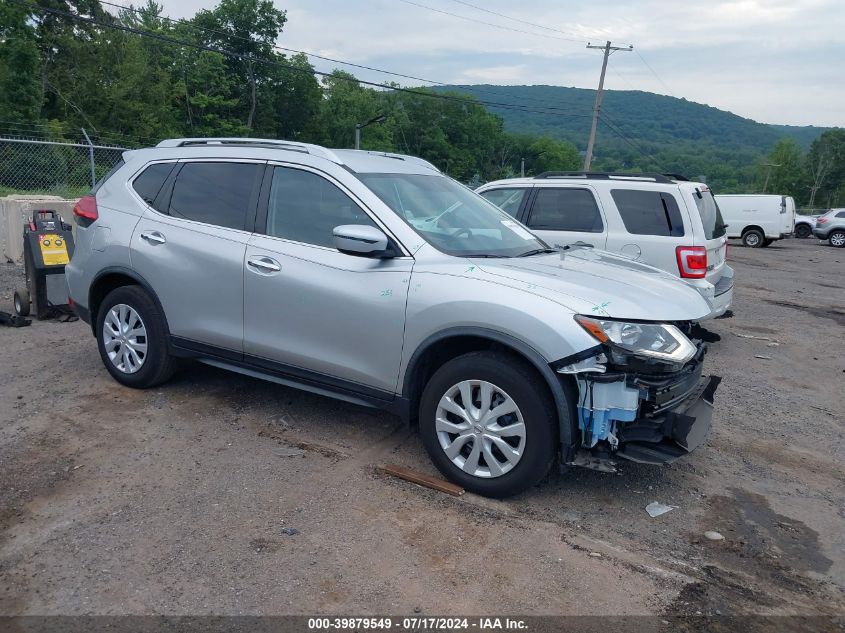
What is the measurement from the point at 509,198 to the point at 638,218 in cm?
151

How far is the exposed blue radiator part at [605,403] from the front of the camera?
3.55 metres

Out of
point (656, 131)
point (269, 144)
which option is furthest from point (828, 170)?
point (269, 144)

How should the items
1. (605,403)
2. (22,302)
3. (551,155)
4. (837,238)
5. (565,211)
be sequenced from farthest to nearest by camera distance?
(551,155) → (837,238) → (565,211) → (22,302) → (605,403)

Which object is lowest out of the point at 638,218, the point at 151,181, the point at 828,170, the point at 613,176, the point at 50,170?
the point at 50,170

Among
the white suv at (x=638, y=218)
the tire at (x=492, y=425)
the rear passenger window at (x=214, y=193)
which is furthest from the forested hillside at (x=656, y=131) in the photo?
the tire at (x=492, y=425)

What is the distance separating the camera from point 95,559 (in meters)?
3.21

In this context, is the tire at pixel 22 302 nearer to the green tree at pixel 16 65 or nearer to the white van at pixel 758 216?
the white van at pixel 758 216

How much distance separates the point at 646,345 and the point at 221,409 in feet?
10.2

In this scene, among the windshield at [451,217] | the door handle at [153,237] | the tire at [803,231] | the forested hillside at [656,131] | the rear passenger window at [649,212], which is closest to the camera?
the windshield at [451,217]

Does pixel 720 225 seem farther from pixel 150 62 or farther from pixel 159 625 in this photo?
pixel 150 62

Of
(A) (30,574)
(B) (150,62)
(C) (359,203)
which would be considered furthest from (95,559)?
(B) (150,62)

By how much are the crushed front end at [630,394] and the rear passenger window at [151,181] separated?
3.41 m

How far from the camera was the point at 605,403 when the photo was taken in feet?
11.6

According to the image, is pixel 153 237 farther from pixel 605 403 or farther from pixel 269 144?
pixel 605 403
